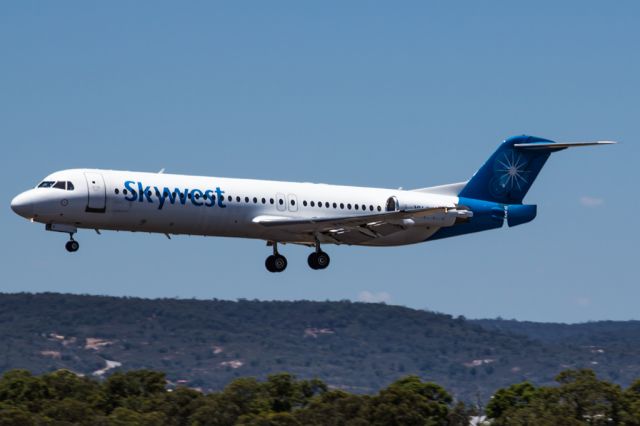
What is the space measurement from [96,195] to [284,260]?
11582mm

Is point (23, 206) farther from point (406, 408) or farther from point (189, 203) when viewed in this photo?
point (406, 408)

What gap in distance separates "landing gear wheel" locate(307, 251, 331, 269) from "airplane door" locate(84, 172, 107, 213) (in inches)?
467

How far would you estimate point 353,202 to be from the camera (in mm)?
60156

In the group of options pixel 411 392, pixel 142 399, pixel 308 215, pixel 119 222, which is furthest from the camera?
pixel 142 399

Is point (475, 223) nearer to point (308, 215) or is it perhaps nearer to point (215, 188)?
point (308, 215)

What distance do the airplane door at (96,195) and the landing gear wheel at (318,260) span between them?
38.9ft

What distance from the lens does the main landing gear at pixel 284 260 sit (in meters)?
60.3

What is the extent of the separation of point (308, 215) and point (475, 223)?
33.5 ft

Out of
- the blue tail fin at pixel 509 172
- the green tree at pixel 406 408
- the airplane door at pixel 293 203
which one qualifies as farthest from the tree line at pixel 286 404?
the airplane door at pixel 293 203

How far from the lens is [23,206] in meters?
52.2

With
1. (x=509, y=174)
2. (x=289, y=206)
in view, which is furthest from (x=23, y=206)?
(x=509, y=174)

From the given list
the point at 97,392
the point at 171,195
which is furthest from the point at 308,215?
the point at 97,392

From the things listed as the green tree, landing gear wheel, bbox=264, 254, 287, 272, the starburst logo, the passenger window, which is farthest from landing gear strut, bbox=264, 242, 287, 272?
the green tree

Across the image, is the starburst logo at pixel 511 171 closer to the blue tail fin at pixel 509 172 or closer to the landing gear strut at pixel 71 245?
the blue tail fin at pixel 509 172
